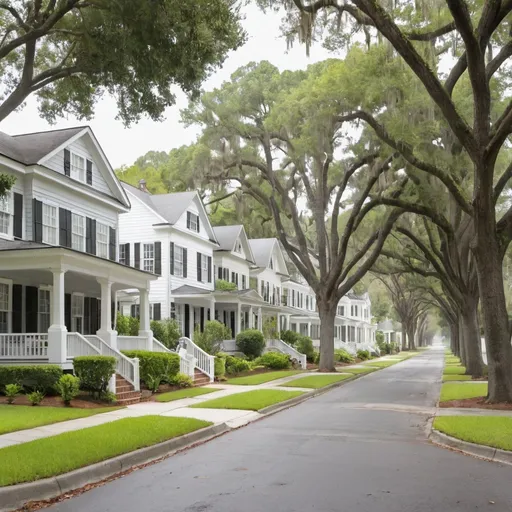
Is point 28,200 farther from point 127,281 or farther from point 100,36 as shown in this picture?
point 100,36

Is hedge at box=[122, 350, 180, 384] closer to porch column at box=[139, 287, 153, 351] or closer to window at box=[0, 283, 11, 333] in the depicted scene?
porch column at box=[139, 287, 153, 351]

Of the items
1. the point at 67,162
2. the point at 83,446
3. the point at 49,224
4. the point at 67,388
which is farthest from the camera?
the point at 67,162

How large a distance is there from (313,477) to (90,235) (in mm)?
18518

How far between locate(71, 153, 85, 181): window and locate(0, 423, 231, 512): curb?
1516cm

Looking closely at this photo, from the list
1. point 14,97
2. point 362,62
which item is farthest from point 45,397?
point 362,62

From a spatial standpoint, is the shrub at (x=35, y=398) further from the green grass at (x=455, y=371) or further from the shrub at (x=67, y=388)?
the green grass at (x=455, y=371)

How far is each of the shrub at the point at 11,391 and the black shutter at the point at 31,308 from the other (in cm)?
487

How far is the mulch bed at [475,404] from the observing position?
17203 mm

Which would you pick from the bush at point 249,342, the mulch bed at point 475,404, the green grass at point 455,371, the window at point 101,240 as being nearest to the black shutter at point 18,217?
the window at point 101,240

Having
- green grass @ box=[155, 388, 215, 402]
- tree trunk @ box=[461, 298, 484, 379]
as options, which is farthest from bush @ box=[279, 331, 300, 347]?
green grass @ box=[155, 388, 215, 402]

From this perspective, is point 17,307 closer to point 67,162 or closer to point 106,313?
point 106,313

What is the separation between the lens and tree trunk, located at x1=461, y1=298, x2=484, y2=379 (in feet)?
102

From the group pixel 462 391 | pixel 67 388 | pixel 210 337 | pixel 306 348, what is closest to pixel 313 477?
pixel 67 388

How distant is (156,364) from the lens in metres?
21.8
